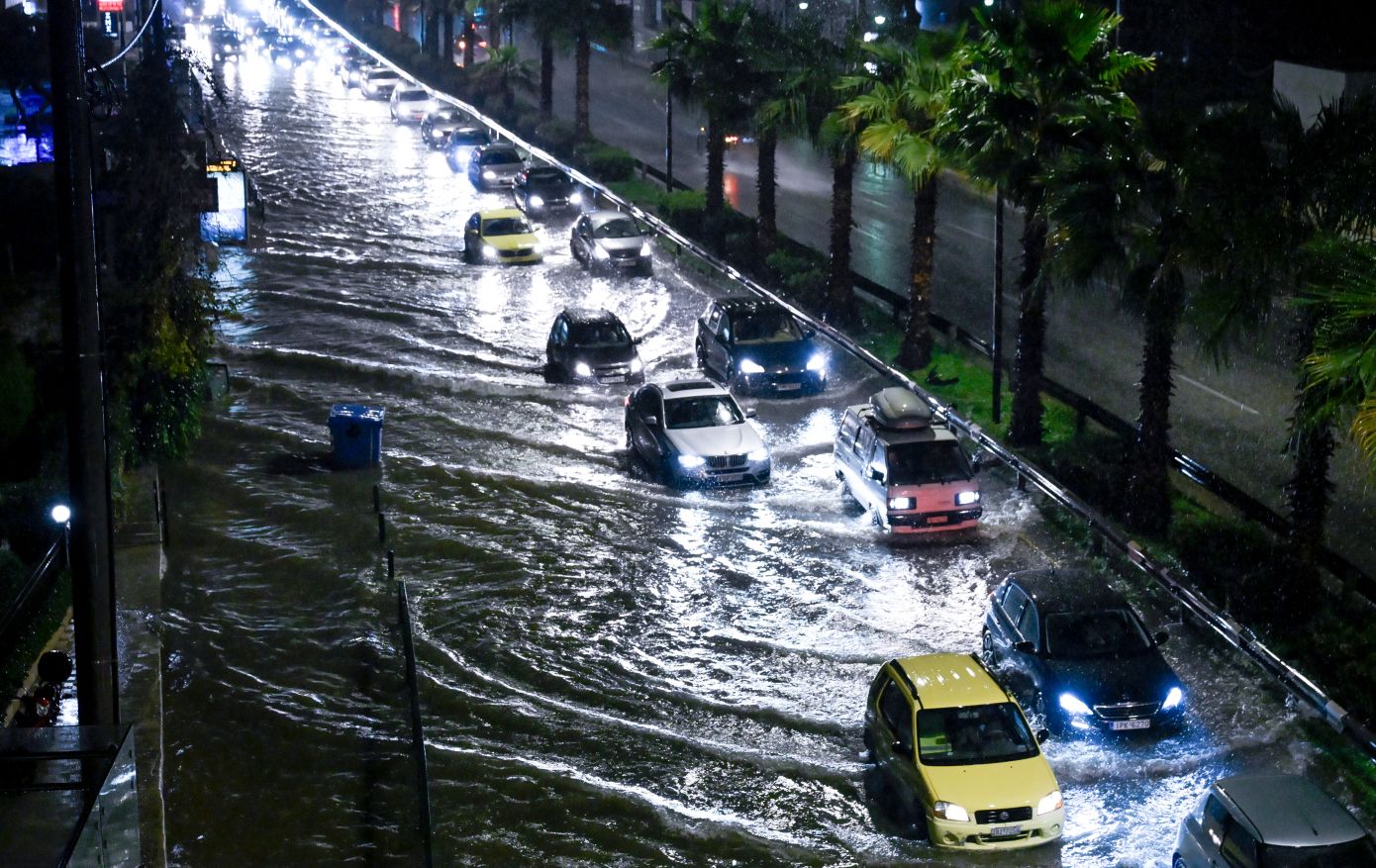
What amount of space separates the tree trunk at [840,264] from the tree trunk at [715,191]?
6889 mm

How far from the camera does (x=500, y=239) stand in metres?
41.6

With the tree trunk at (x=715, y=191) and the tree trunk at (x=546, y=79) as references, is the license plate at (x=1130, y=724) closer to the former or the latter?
the tree trunk at (x=715, y=191)

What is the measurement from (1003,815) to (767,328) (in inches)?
697

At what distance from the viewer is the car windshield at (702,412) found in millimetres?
26000

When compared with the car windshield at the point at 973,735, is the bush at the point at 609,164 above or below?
above

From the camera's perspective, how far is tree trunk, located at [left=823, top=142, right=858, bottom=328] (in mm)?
34000

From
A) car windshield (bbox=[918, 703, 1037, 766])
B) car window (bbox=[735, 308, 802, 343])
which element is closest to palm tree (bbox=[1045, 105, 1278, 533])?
car windshield (bbox=[918, 703, 1037, 766])

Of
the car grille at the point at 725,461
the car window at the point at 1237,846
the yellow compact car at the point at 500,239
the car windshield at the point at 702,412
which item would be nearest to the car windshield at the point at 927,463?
the car grille at the point at 725,461

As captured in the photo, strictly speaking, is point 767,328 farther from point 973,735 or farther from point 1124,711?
point 973,735

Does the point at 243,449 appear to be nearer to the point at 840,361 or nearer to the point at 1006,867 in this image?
the point at 840,361

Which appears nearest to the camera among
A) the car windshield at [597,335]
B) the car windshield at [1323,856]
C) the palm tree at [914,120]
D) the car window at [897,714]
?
the car windshield at [1323,856]

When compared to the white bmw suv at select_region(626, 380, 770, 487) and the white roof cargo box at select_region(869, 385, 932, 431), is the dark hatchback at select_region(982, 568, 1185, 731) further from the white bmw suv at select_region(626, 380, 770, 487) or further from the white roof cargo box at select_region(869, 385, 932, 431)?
the white bmw suv at select_region(626, 380, 770, 487)

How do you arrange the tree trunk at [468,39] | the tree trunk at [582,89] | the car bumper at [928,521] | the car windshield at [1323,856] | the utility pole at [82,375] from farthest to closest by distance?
1. the tree trunk at [468,39]
2. the tree trunk at [582,89]
3. the car bumper at [928,521]
4. the car windshield at [1323,856]
5. the utility pole at [82,375]

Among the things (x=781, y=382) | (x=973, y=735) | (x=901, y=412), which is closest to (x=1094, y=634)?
(x=973, y=735)
